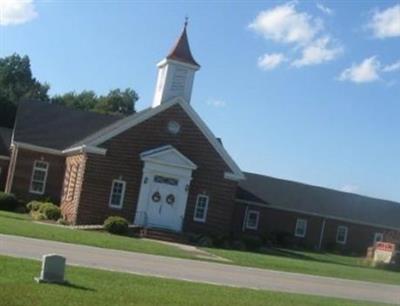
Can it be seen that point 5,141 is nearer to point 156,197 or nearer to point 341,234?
point 156,197

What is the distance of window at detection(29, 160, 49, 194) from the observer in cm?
4353

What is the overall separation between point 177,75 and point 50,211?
10699 millimetres

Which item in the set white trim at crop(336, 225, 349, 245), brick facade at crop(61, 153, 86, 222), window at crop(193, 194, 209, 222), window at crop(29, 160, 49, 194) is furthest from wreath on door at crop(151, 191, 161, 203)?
white trim at crop(336, 225, 349, 245)

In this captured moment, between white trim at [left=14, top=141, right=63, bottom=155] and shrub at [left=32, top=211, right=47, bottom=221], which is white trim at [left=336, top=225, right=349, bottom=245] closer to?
white trim at [left=14, top=141, right=63, bottom=155]

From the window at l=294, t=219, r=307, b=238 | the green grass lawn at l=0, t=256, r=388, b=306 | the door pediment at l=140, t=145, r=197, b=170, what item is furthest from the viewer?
the window at l=294, t=219, r=307, b=238

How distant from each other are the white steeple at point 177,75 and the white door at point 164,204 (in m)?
5.07

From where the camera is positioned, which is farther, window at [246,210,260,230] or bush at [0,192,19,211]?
window at [246,210,260,230]

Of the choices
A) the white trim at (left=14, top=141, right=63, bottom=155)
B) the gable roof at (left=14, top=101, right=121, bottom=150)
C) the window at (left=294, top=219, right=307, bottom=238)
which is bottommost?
the window at (left=294, top=219, right=307, bottom=238)

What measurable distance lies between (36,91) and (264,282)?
78.4m

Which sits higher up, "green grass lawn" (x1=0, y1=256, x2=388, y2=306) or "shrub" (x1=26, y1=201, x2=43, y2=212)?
"shrub" (x1=26, y1=201, x2=43, y2=212)

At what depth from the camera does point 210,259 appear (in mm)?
28500

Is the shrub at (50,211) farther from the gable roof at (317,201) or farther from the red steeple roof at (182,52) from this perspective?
the gable roof at (317,201)

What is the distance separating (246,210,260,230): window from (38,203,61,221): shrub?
15732mm

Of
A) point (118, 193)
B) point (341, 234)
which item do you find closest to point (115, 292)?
point (118, 193)
